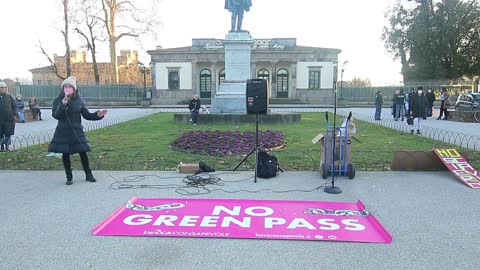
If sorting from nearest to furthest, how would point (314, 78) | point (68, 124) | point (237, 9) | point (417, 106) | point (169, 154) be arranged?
point (68, 124), point (169, 154), point (417, 106), point (237, 9), point (314, 78)

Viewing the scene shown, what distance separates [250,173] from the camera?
8.56 metres

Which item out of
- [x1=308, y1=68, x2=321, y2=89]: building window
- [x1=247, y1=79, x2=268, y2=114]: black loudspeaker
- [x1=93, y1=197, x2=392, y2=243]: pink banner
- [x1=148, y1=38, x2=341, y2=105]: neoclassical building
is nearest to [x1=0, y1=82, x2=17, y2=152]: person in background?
[x1=93, y1=197, x2=392, y2=243]: pink banner

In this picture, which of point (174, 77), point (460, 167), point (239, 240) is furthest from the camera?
point (174, 77)

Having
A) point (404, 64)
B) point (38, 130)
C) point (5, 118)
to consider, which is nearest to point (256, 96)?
point (5, 118)

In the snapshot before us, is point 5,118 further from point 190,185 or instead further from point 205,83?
point 205,83

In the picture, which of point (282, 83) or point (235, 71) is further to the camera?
point (282, 83)

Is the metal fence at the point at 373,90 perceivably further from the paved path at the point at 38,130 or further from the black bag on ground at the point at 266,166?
the black bag on ground at the point at 266,166

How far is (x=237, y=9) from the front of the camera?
22.7 metres

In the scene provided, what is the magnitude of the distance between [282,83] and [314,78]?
4188mm

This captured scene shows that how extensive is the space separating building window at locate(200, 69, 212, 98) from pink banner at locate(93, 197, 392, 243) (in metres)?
45.9

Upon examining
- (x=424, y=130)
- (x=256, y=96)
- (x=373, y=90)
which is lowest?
Result: (x=424, y=130)

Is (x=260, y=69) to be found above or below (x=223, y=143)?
above

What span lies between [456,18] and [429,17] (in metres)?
2.92

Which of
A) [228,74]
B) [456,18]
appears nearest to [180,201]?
[228,74]
